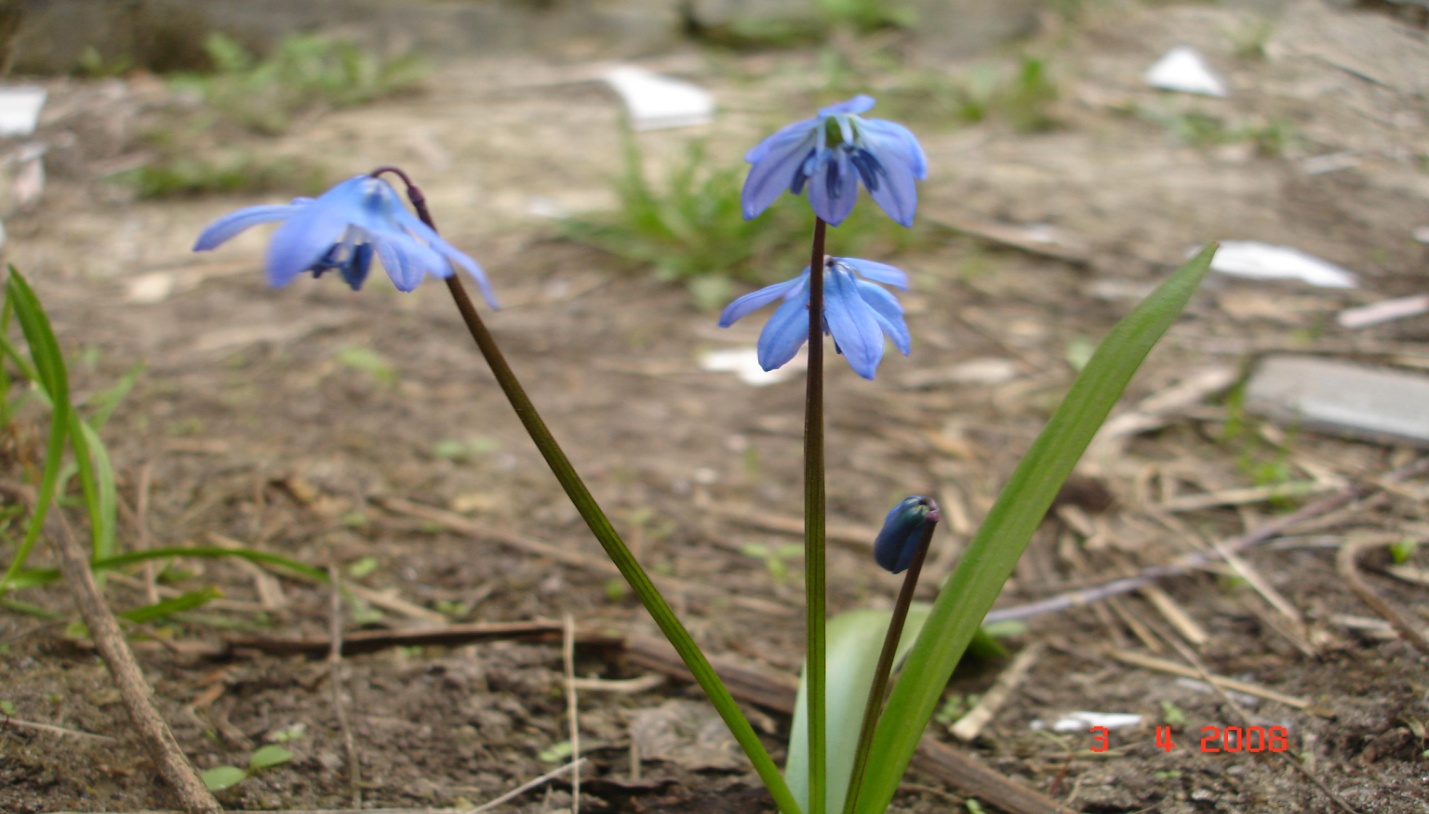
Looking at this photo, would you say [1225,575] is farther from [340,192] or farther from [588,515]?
[340,192]

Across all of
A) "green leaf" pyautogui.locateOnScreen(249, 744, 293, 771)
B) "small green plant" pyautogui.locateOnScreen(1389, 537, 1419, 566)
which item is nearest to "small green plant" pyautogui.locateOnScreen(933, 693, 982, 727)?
"small green plant" pyautogui.locateOnScreen(1389, 537, 1419, 566)

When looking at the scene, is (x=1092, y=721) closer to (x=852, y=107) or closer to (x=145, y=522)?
(x=852, y=107)

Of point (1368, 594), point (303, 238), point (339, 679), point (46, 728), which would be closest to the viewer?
point (303, 238)

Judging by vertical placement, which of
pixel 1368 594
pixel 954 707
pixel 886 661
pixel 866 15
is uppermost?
pixel 866 15

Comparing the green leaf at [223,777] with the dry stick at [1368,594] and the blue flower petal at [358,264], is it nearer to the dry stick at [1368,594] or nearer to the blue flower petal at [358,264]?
the blue flower petal at [358,264]

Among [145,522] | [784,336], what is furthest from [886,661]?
[145,522]
